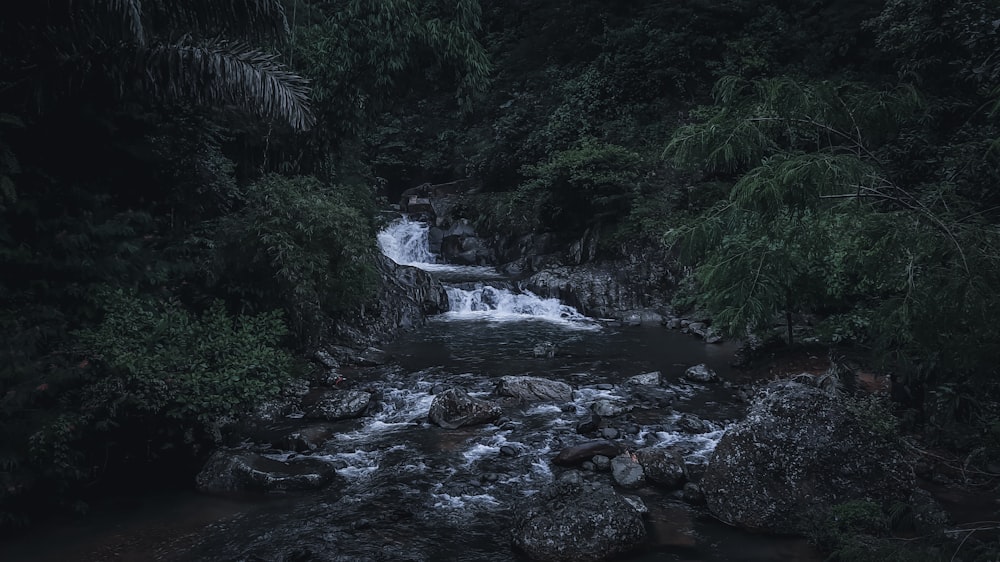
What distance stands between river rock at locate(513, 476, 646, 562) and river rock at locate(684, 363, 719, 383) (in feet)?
19.4

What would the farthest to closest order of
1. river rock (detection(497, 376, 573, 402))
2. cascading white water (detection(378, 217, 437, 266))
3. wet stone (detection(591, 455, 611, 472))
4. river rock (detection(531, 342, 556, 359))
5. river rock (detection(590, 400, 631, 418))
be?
cascading white water (detection(378, 217, 437, 266))
river rock (detection(531, 342, 556, 359))
river rock (detection(497, 376, 573, 402))
river rock (detection(590, 400, 631, 418))
wet stone (detection(591, 455, 611, 472))

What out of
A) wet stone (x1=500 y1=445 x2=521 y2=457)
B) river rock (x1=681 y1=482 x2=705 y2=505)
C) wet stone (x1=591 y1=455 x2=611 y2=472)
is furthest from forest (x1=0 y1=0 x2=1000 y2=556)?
wet stone (x1=500 y1=445 x2=521 y2=457)

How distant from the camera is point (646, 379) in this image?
11938 millimetres

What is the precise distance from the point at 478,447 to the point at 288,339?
225 inches

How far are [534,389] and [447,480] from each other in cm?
349

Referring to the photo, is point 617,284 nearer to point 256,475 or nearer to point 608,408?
point 608,408

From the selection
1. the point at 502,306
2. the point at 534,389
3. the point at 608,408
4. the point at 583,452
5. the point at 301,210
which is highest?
the point at 301,210

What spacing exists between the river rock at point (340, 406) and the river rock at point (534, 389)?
2.49 m

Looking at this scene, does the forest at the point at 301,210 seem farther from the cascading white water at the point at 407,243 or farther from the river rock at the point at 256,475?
the cascading white water at the point at 407,243

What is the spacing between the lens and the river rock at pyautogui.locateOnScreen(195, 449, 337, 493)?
25.6 feet

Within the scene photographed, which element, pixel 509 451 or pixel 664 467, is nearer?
pixel 664 467

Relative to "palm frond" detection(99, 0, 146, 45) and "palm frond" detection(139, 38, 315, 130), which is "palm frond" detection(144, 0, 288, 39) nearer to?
"palm frond" detection(139, 38, 315, 130)

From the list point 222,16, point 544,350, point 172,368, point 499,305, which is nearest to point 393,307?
point 499,305

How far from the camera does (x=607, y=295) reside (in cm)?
1875
